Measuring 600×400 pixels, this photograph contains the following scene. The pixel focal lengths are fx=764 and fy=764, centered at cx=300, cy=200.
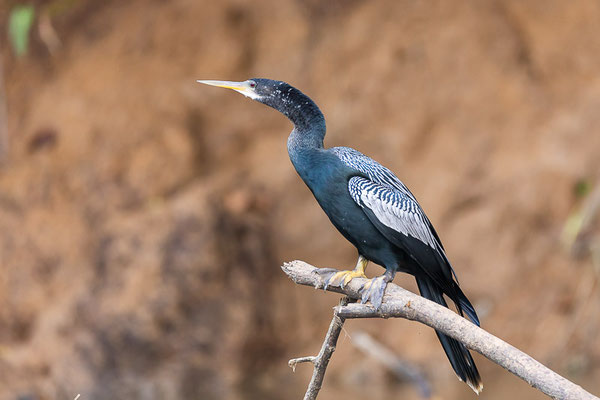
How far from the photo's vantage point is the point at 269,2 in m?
6.36

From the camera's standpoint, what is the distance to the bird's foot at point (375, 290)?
236 centimetres

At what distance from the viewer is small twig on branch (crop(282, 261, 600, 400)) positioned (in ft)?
6.31

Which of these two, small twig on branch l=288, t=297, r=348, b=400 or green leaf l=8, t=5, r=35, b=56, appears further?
green leaf l=8, t=5, r=35, b=56

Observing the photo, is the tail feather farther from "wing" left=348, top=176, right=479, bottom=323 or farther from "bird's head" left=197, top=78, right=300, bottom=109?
"bird's head" left=197, top=78, right=300, bottom=109

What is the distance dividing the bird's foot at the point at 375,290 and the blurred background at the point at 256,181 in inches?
131

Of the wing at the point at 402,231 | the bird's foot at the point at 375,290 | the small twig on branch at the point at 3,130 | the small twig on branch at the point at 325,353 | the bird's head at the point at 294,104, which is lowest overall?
the small twig on branch at the point at 325,353

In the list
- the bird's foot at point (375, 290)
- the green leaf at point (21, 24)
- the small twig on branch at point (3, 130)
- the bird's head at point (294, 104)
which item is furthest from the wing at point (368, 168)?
the small twig on branch at point (3, 130)

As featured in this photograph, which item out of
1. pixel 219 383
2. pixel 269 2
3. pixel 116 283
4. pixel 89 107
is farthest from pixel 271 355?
pixel 269 2

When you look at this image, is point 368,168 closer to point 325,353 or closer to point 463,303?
point 463,303

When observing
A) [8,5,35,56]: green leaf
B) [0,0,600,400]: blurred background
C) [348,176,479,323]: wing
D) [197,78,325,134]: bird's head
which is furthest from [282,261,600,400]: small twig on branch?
[8,5,35,56]: green leaf

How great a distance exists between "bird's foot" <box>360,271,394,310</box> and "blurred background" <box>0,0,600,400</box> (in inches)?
131

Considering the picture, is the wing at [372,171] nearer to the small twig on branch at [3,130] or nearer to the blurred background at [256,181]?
the blurred background at [256,181]

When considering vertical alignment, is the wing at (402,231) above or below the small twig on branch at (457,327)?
above

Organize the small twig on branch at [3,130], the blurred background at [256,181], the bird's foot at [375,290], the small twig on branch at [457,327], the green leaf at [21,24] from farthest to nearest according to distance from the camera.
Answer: the small twig on branch at [3,130]
the blurred background at [256,181]
the green leaf at [21,24]
the bird's foot at [375,290]
the small twig on branch at [457,327]
